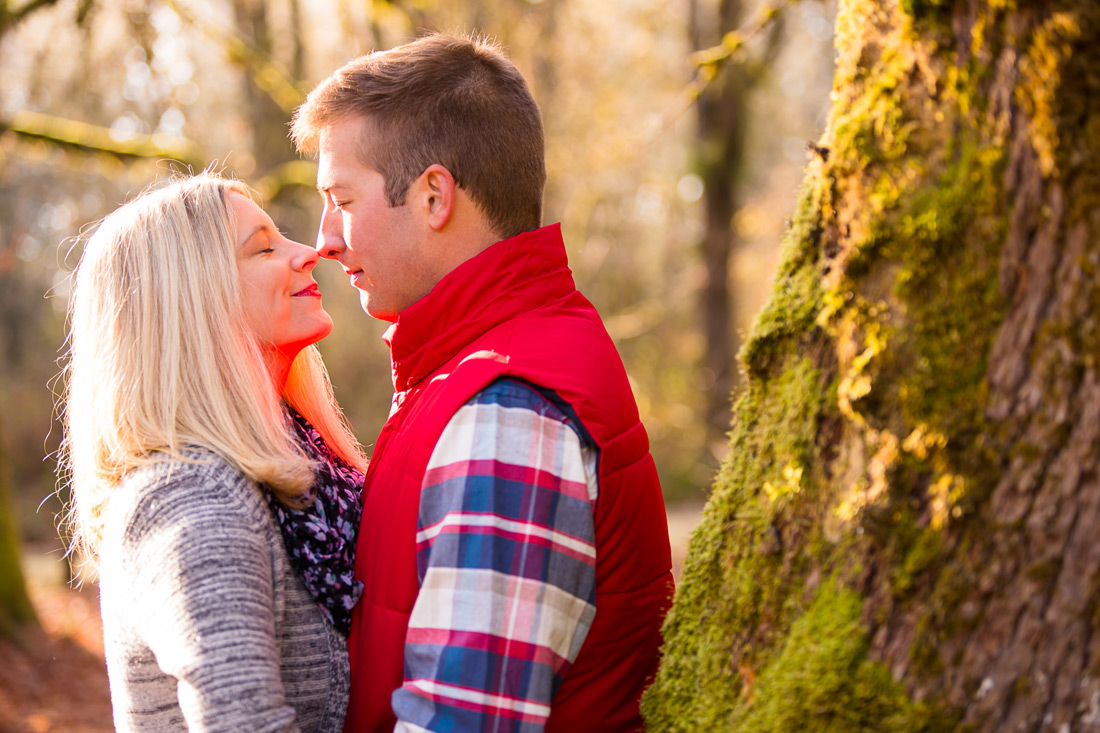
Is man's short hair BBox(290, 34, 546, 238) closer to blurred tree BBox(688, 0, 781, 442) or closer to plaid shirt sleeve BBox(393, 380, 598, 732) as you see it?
plaid shirt sleeve BBox(393, 380, 598, 732)

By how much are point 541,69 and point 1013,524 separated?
440 inches

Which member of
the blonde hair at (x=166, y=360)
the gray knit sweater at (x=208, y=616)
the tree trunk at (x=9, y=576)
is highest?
the blonde hair at (x=166, y=360)

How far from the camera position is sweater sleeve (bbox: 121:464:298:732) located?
5.24 feet

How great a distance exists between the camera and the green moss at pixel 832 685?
1.28m

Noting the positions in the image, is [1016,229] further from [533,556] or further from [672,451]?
[672,451]

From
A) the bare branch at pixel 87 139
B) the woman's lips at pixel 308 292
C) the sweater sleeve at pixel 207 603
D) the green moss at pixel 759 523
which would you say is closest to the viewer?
the green moss at pixel 759 523

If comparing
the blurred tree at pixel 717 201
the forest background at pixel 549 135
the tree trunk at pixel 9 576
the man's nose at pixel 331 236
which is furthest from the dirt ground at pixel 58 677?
the man's nose at pixel 331 236

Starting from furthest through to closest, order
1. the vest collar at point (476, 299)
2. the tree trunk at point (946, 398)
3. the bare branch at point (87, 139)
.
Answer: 1. the bare branch at point (87, 139)
2. the vest collar at point (476, 299)
3. the tree trunk at point (946, 398)

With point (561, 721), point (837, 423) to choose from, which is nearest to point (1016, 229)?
point (837, 423)

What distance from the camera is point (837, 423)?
1406 millimetres

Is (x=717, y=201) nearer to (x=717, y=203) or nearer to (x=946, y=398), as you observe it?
(x=717, y=203)

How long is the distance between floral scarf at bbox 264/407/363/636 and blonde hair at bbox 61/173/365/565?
0.17 ft

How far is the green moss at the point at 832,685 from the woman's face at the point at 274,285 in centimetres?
149

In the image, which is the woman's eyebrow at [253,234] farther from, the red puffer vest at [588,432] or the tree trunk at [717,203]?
the tree trunk at [717,203]
